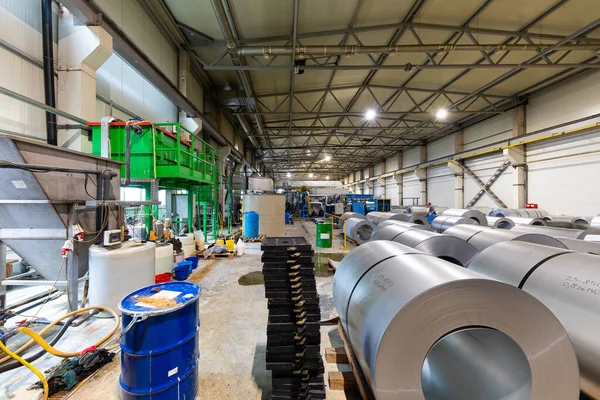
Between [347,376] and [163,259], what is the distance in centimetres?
374

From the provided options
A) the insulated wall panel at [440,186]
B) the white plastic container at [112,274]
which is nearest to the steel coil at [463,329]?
the white plastic container at [112,274]

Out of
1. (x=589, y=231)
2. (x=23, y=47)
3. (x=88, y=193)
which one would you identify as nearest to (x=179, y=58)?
(x=23, y=47)

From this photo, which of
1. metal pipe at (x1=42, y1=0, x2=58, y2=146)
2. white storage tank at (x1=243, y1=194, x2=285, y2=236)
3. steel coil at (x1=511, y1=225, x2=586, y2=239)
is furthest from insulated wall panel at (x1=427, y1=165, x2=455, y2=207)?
metal pipe at (x1=42, y1=0, x2=58, y2=146)

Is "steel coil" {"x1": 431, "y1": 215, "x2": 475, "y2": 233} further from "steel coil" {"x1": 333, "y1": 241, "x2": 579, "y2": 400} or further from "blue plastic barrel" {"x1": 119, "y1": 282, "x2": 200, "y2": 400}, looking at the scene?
"blue plastic barrel" {"x1": 119, "y1": 282, "x2": 200, "y2": 400}

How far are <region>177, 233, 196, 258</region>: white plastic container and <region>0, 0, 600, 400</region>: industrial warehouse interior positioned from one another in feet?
1.09

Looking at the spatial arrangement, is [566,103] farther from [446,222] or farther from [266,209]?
[266,209]

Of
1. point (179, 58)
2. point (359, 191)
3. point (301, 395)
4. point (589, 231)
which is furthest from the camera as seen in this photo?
point (359, 191)

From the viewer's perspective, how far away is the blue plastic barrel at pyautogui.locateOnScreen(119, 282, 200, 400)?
1620 millimetres

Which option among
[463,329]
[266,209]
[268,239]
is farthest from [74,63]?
[463,329]

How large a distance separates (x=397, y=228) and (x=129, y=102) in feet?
23.3

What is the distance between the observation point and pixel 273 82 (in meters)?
8.93

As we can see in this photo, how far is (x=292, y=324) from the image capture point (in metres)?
1.85

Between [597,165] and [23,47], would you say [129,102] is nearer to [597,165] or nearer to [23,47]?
[23,47]

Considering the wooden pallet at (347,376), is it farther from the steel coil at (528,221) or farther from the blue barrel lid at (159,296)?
the steel coil at (528,221)
